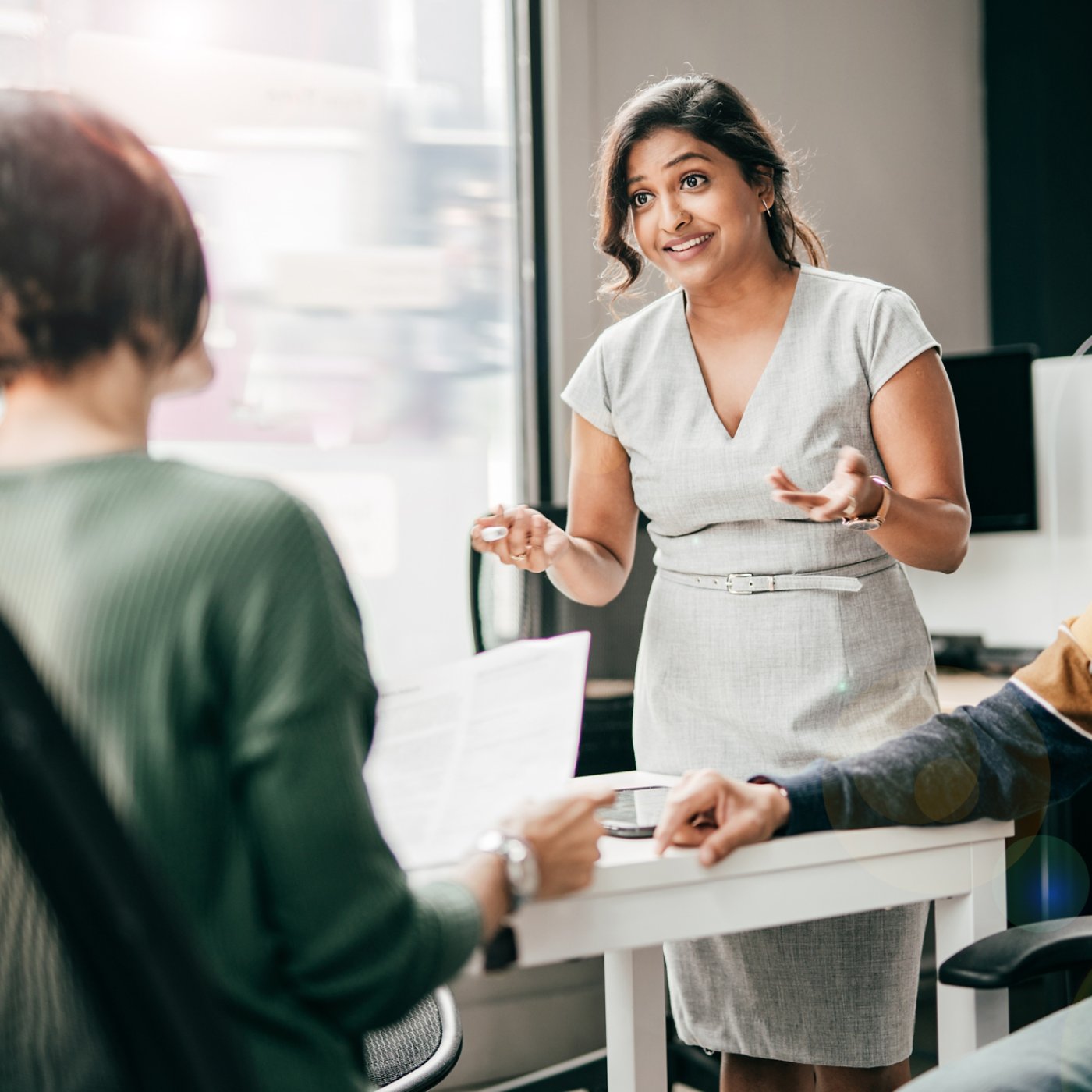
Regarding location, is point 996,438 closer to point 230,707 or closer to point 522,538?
point 522,538

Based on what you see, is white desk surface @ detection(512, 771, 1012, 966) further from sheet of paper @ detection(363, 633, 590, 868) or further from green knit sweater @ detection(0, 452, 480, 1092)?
green knit sweater @ detection(0, 452, 480, 1092)

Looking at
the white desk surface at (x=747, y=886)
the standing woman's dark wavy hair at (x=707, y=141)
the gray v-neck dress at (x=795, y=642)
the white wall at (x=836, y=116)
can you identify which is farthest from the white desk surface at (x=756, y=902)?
the white wall at (x=836, y=116)

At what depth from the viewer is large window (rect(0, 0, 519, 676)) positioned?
254 centimetres

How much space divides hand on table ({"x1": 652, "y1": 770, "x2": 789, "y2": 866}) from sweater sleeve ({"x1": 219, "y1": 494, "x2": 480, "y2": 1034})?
38cm

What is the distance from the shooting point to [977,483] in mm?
2695

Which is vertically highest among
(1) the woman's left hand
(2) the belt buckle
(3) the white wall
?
(3) the white wall

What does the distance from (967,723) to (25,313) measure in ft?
2.92

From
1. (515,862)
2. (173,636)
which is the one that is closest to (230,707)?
(173,636)

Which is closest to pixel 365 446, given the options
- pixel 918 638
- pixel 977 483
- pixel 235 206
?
pixel 235 206

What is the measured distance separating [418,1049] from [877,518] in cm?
78

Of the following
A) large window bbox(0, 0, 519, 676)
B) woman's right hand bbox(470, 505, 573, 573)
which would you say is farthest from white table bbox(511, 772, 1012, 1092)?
large window bbox(0, 0, 519, 676)

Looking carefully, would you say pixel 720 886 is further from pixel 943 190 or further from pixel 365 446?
pixel 943 190

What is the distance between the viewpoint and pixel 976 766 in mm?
1145

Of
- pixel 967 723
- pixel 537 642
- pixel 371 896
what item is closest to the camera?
pixel 371 896
